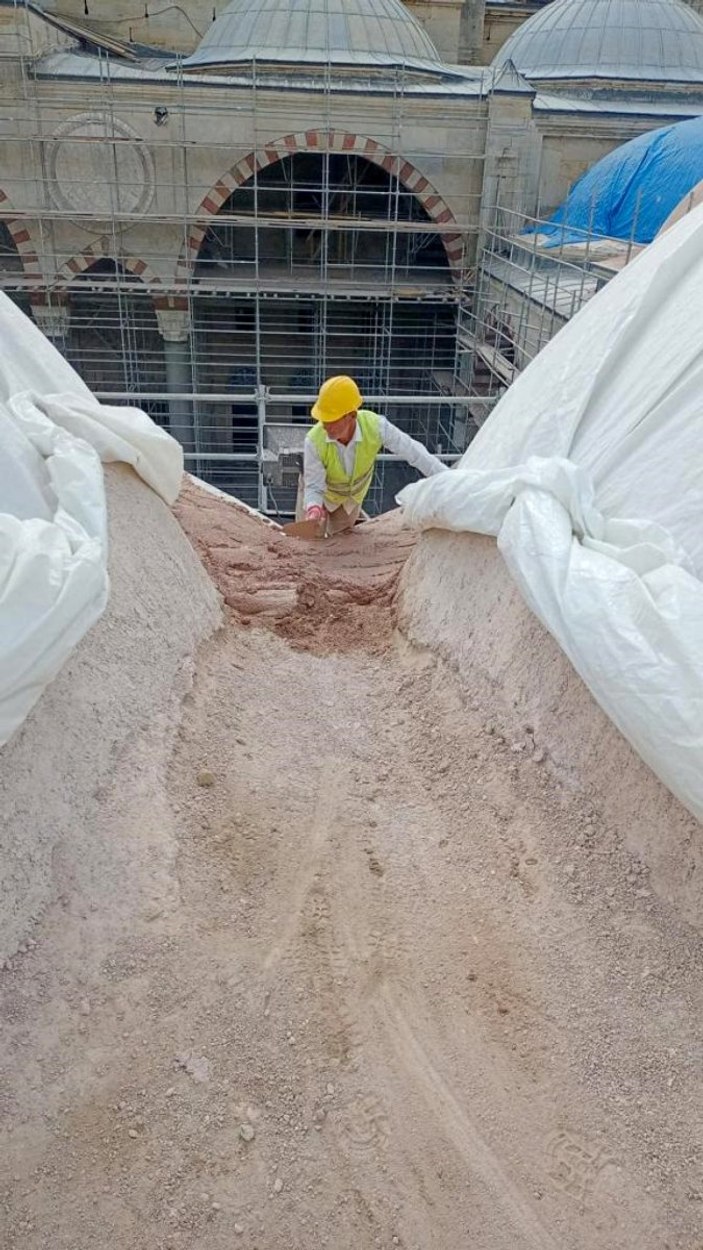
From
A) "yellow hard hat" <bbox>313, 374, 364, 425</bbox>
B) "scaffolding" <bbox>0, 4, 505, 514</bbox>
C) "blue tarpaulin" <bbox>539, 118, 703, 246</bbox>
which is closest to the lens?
"yellow hard hat" <bbox>313, 374, 364, 425</bbox>

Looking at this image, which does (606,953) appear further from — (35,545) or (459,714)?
(35,545)

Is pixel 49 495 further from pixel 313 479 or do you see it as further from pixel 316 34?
pixel 316 34

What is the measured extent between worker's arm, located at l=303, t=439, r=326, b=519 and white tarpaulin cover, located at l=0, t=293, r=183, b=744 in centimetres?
133

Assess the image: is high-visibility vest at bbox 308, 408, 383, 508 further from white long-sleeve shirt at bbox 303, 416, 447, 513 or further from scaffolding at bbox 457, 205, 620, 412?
scaffolding at bbox 457, 205, 620, 412

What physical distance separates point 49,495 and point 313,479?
246 cm

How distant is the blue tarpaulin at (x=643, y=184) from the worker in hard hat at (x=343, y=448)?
529cm

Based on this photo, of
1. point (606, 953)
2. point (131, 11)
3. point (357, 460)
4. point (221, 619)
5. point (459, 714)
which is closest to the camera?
point (606, 953)

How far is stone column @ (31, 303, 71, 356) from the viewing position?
36.7 ft

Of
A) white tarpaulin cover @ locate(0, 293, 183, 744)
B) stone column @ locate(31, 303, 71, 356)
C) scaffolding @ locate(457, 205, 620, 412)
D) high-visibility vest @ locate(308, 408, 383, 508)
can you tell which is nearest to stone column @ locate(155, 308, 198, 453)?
stone column @ locate(31, 303, 71, 356)

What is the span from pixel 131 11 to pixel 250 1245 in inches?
685

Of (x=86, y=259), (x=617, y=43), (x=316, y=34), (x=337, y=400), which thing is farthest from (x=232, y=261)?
(x=617, y=43)

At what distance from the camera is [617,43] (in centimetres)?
1368

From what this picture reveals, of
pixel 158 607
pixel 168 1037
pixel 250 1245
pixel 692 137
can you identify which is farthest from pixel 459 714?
pixel 692 137

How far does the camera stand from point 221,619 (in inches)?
140
